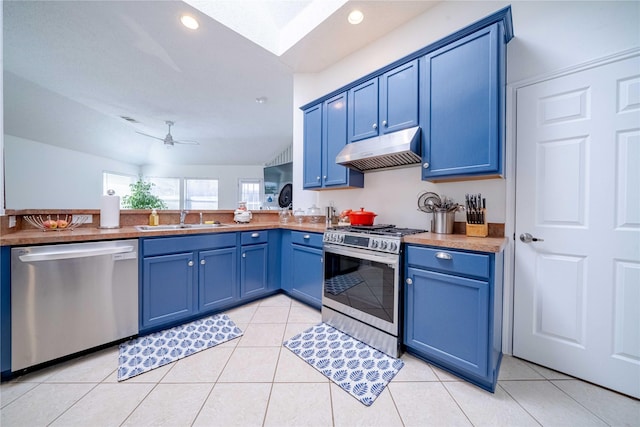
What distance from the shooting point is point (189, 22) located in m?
2.11

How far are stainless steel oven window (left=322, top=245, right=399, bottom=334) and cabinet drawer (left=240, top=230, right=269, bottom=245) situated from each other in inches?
32.5

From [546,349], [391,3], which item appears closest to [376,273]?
[546,349]

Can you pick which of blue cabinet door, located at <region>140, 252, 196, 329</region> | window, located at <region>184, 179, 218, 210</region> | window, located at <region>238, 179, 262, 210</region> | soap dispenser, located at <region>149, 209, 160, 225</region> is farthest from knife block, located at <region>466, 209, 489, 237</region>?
window, located at <region>184, 179, 218, 210</region>

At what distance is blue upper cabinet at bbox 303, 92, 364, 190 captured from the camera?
2369 mm

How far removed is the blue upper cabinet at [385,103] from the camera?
1.84m

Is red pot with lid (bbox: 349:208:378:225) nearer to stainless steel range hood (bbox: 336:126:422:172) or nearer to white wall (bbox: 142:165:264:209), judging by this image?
stainless steel range hood (bbox: 336:126:422:172)

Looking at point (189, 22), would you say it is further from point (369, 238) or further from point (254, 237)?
point (369, 238)

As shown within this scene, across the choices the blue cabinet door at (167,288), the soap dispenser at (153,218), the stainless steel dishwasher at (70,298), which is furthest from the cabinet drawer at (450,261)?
the soap dispenser at (153,218)

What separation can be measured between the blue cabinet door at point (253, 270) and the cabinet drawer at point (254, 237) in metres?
0.05

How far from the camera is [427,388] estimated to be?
1.34 m

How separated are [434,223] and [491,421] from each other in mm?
1197

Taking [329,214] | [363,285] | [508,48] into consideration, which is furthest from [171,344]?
[508,48]

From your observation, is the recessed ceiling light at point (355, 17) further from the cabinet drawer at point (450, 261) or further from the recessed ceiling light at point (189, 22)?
the cabinet drawer at point (450, 261)

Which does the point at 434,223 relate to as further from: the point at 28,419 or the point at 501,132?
the point at 28,419
